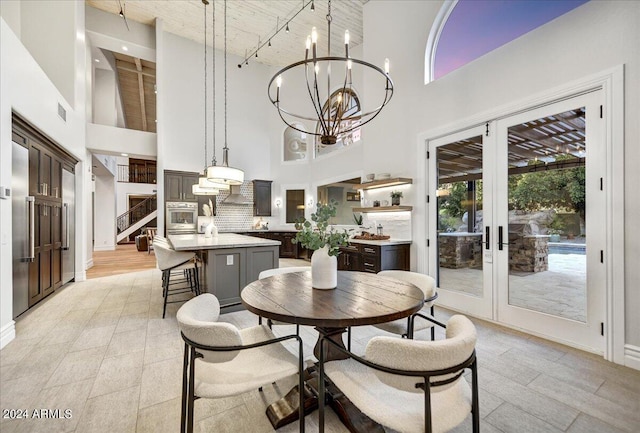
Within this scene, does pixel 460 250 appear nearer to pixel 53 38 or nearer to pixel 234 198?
pixel 234 198

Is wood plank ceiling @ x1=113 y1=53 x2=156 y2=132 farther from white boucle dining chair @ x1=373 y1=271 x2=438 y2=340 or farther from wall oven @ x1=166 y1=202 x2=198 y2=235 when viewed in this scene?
white boucle dining chair @ x1=373 y1=271 x2=438 y2=340

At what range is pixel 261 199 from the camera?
8758 mm

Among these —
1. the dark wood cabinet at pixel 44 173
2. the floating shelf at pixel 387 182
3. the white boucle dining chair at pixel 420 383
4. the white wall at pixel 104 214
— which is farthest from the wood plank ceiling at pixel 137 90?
the white boucle dining chair at pixel 420 383

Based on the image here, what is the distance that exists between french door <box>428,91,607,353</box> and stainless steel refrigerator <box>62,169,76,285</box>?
636cm

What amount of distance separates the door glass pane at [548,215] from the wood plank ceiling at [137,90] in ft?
34.0

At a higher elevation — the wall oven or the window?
the window

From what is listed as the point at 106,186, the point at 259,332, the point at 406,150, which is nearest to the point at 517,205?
the point at 406,150

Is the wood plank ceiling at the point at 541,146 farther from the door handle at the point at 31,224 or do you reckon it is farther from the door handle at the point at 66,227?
the door handle at the point at 66,227

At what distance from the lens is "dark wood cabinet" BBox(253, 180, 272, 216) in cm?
871

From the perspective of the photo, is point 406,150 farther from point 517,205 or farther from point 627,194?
point 627,194

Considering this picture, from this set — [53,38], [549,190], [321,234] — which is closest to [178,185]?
[53,38]

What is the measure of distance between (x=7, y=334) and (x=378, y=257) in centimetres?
437

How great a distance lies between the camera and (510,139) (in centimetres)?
325

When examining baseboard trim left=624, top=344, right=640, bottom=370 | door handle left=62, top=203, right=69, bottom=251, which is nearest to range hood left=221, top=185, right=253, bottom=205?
door handle left=62, top=203, right=69, bottom=251
